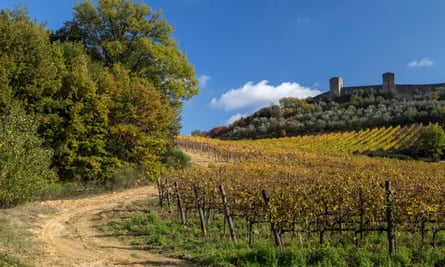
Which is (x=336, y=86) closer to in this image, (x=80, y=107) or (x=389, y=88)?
(x=389, y=88)

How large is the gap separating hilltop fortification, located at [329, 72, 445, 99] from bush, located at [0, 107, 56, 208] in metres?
87.1

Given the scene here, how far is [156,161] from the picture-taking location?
24.6 metres

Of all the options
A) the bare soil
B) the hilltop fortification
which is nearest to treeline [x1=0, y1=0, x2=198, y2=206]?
the bare soil

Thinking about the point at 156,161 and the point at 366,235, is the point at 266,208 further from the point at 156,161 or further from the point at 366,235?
the point at 156,161

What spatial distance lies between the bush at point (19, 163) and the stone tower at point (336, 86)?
102 meters

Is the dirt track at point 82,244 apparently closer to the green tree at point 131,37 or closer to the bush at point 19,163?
the bush at point 19,163

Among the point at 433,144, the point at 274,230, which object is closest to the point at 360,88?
the point at 433,144

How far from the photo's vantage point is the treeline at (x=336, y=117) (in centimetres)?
6212

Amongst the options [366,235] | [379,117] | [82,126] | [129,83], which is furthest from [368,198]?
[379,117]

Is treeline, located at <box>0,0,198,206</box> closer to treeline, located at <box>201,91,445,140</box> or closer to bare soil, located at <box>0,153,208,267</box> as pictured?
bare soil, located at <box>0,153,208,267</box>

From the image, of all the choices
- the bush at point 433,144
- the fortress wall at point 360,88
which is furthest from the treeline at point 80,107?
the fortress wall at point 360,88

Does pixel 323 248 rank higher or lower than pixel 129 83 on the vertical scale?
lower

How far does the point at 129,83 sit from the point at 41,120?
6.14 meters

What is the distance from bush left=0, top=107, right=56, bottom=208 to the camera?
45.5ft
